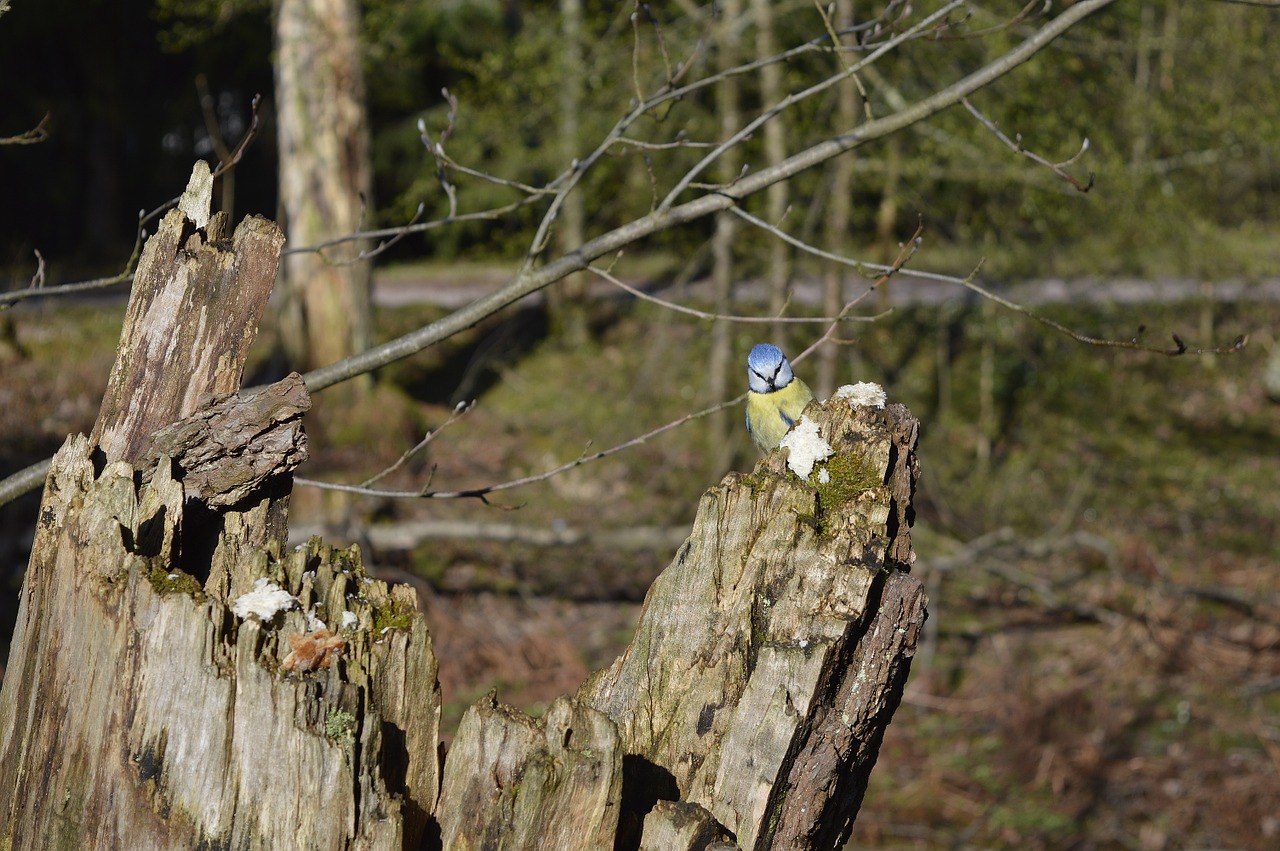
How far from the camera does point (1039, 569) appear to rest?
30.6 ft

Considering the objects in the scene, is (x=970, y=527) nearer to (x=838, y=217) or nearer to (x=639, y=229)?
(x=838, y=217)

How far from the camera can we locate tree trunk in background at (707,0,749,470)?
27.6 ft

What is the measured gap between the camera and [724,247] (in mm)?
8961

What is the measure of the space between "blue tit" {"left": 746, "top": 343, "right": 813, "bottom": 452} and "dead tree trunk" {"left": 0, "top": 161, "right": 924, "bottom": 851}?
2.03 metres

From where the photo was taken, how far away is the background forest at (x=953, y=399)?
294 inches

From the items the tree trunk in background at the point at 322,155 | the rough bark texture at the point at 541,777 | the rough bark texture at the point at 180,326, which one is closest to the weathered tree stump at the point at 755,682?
the rough bark texture at the point at 541,777

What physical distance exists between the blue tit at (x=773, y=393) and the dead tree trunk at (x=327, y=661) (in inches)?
79.8

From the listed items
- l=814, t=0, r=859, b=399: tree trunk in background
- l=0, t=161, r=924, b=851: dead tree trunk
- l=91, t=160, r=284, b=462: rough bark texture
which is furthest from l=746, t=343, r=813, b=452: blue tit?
l=814, t=0, r=859, b=399: tree trunk in background

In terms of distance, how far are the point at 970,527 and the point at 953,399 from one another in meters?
2.73

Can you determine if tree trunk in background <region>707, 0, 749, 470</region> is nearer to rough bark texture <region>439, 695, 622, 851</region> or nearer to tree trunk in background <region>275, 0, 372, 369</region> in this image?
tree trunk in background <region>275, 0, 372, 369</region>

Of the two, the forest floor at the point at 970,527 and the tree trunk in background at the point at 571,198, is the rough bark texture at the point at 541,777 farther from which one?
the tree trunk in background at the point at 571,198

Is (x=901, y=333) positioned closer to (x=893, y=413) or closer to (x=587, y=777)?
(x=893, y=413)

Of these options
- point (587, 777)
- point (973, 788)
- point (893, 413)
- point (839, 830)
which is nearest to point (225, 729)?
point (587, 777)

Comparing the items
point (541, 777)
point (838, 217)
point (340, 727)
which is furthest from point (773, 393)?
point (838, 217)
